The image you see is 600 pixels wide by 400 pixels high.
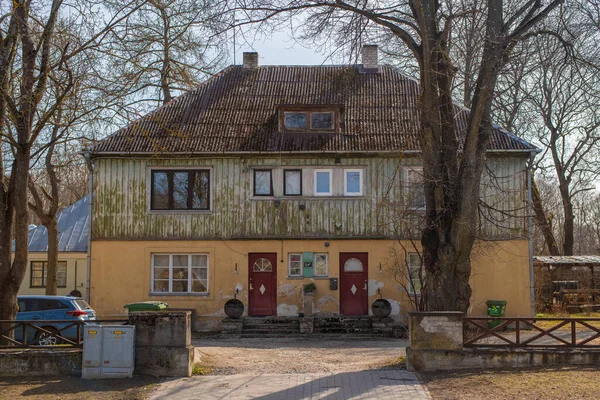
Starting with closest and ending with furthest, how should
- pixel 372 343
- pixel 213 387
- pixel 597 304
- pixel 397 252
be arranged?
pixel 213 387 → pixel 372 343 → pixel 397 252 → pixel 597 304

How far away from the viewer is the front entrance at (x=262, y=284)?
23.3 metres

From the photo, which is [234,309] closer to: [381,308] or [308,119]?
[381,308]

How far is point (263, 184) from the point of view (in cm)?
2355

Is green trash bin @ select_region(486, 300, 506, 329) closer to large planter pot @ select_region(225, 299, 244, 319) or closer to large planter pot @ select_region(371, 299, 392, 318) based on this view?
large planter pot @ select_region(371, 299, 392, 318)

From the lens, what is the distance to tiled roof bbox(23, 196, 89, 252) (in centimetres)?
3288

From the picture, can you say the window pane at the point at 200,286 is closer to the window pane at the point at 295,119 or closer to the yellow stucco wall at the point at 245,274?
the yellow stucco wall at the point at 245,274

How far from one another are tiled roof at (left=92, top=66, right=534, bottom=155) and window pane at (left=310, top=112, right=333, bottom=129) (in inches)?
18.3

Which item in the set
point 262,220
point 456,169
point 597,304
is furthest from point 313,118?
point 597,304

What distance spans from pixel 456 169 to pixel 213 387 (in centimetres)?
692

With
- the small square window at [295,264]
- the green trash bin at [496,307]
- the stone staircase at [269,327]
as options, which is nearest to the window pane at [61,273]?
the stone staircase at [269,327]

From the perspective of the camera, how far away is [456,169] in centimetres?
1454

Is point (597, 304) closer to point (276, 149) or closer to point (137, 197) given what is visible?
point (276, 149)

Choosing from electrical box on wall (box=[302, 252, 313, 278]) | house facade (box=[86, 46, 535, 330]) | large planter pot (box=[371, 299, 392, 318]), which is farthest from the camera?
electrical box on wall (box=[302, 252, 313, 278])

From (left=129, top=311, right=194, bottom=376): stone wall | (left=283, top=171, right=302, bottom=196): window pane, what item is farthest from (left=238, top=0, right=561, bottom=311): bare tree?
(left=283, top=171, right=302, bottom=196): window pane
